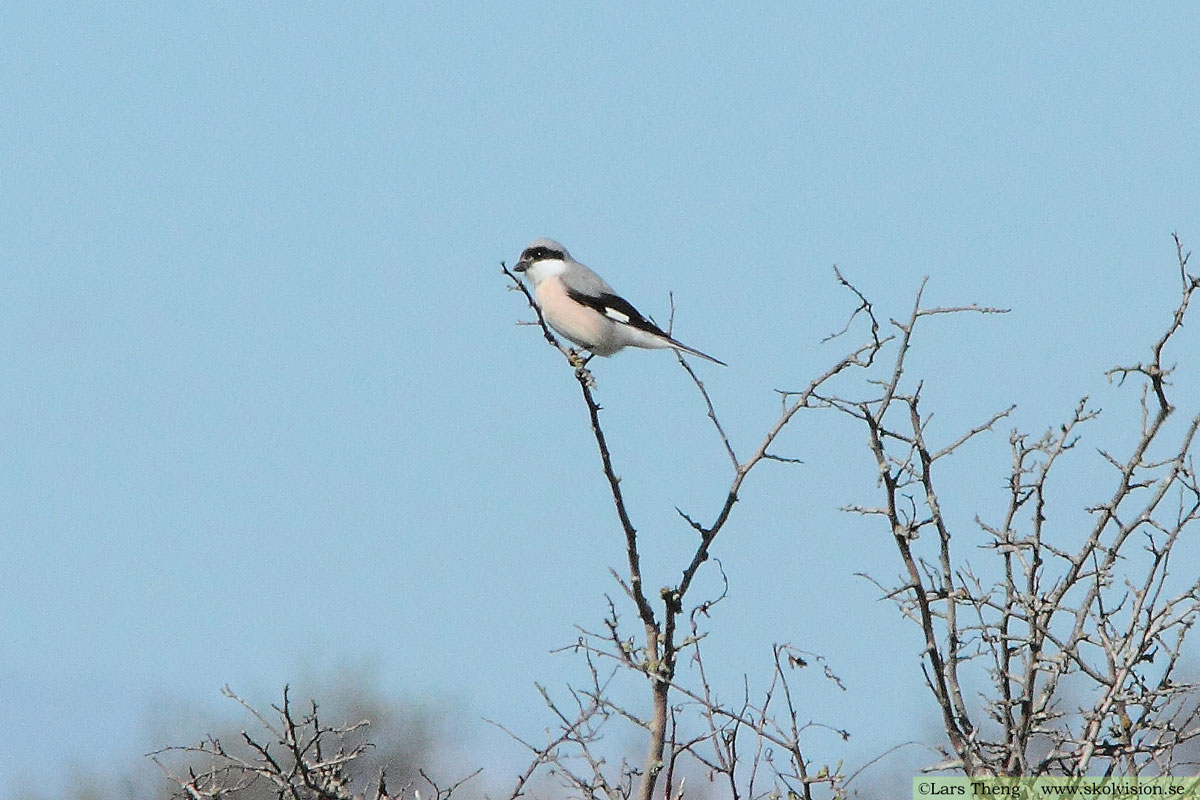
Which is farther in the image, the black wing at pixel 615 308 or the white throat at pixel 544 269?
the white throat at pixel 544 269

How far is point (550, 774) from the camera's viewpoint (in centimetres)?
355

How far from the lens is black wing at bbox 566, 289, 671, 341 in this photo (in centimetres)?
632

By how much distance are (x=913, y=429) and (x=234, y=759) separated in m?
1.81

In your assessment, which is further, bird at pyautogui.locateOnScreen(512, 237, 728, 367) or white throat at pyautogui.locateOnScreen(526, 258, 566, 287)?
white throat at pyautogui.locateOnScreen(526, 258, 566, 287)

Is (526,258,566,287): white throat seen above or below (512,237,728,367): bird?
above

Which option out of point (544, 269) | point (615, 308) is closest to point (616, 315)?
point (615, 308)

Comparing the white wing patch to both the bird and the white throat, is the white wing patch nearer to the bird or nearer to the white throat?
the bird

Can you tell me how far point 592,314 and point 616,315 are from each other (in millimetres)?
119

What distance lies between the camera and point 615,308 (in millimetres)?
6406

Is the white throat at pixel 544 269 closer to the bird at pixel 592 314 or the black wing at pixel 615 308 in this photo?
the bird at pixel 592 314

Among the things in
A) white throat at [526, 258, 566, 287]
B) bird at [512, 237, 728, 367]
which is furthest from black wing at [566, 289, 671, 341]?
white throat at [526, 258, 566, 287]

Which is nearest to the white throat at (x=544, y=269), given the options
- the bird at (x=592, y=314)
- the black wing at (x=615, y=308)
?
the bird at (x=592, y=314)

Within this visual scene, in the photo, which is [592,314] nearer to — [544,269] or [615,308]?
[615,308]

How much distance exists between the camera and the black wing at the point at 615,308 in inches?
249
